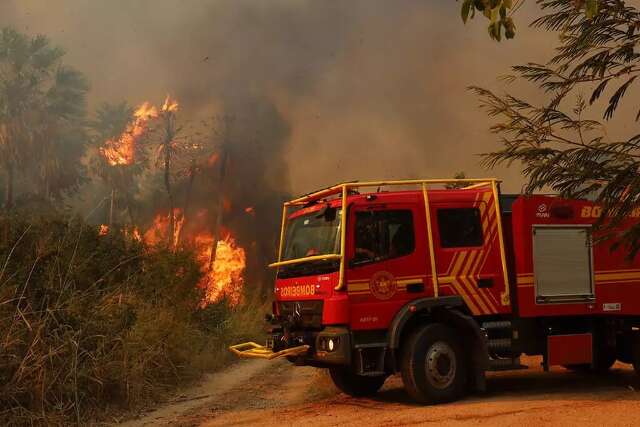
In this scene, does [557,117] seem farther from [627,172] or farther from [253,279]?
[253,279]

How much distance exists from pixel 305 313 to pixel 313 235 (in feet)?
3.38

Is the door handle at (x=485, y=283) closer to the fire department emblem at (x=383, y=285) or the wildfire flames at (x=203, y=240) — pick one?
the fire department emblem at (x=383, y=285)

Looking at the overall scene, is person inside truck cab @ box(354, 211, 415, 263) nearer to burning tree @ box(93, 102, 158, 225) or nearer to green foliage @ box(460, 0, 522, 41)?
green foliage @ box(460, 0, 522, 41)

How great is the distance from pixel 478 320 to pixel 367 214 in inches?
79.4

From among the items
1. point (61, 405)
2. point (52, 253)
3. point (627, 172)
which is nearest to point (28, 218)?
point (52, 253)

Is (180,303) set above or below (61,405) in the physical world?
above

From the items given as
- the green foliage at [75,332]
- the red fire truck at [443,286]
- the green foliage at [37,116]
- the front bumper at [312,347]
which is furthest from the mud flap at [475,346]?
the green foliage at [37,116]

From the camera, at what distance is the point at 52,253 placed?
9.91 meters

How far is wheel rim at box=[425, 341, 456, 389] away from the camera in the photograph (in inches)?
344

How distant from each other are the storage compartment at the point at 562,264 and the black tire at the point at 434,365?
1380 mm

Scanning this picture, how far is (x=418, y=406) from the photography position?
28.7 ft

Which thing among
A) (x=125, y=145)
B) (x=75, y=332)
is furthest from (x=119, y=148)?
(x=75, y=332)

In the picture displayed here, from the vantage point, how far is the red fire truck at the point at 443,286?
8.66m

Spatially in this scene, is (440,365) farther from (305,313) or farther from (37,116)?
(37,116)
